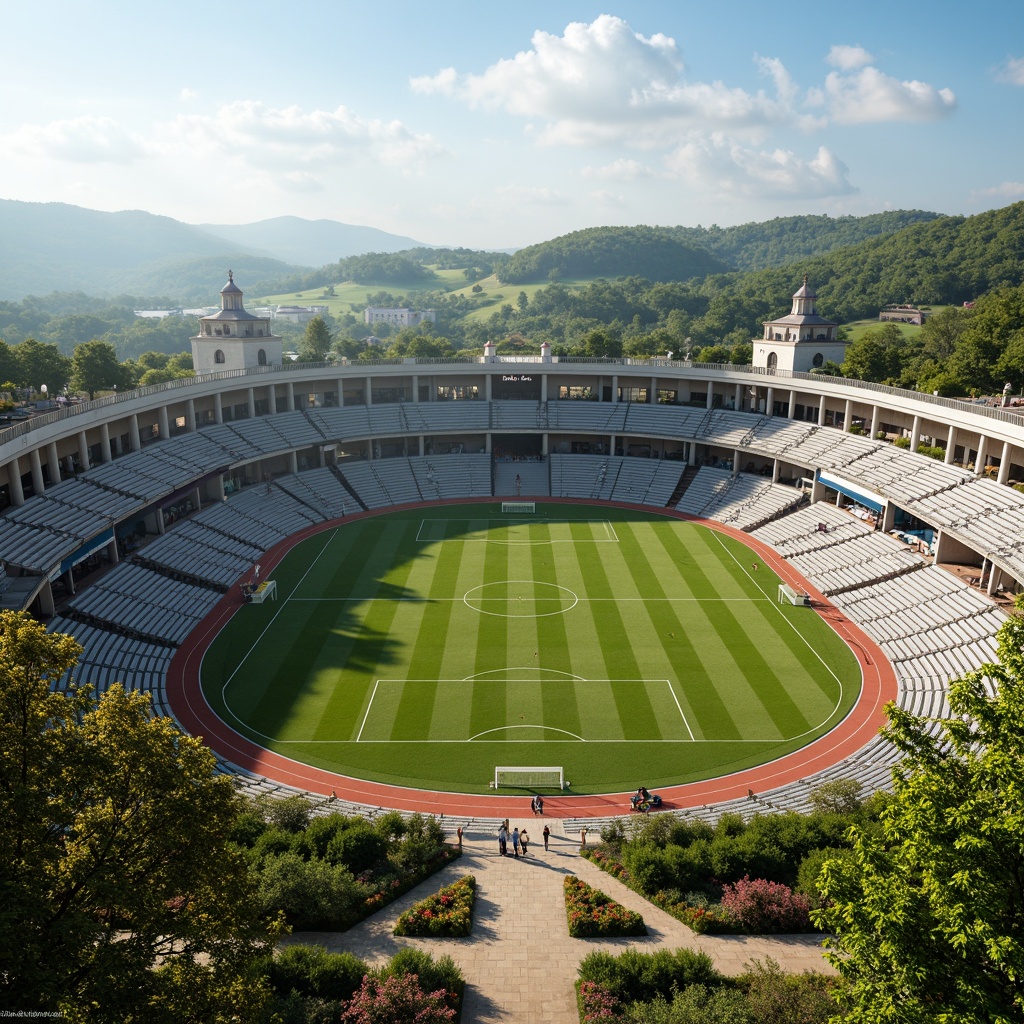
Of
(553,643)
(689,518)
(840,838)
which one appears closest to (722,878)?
(840,838)

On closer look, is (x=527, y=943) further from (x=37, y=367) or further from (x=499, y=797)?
(x=37, y=367)

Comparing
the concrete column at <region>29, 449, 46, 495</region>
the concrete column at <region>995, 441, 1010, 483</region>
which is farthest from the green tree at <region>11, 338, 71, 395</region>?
the concrete column at <region>995, 441, 1010, 483</region>

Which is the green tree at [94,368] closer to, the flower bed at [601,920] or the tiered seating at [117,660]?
the tiered seating at [117,660]

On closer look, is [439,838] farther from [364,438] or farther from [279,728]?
[364,438]

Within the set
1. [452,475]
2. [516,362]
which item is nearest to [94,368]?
[452,475]

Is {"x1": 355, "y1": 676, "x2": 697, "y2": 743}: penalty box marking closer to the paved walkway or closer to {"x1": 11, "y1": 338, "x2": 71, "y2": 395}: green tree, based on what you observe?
the paved walkway
